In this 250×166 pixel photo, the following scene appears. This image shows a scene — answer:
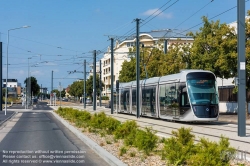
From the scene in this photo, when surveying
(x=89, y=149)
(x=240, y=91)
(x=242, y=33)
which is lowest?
(x=89, y=149)

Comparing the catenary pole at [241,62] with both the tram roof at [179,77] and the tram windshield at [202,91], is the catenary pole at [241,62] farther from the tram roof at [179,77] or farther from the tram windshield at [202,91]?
the tram roof at [179,77]

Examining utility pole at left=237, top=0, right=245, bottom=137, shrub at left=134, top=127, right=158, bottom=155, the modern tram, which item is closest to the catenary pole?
utility pole at left=237, top=0, right=245, bottom=137

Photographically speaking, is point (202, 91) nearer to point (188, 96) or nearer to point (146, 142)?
point (188, 96)

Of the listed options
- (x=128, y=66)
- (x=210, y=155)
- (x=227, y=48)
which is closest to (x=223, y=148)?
(x=210, y=155)

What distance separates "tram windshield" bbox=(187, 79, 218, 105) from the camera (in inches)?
971

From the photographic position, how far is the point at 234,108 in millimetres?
43219

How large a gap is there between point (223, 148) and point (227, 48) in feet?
79.5

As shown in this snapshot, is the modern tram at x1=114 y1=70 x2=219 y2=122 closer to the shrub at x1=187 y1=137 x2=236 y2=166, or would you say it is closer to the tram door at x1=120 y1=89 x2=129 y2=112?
the tram door at x1=120 y1=89 x2=129 y2=112

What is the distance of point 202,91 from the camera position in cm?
2492

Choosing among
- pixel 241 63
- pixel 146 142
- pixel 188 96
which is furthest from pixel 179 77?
pixel 146 142

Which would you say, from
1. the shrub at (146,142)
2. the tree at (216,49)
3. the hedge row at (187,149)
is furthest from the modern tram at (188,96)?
the shrub at (146,142)


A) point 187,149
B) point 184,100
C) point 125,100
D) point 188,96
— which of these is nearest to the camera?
point 187,149

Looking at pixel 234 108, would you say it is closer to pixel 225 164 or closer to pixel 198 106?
pixel 198 106

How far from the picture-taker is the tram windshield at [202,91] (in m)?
24.7
